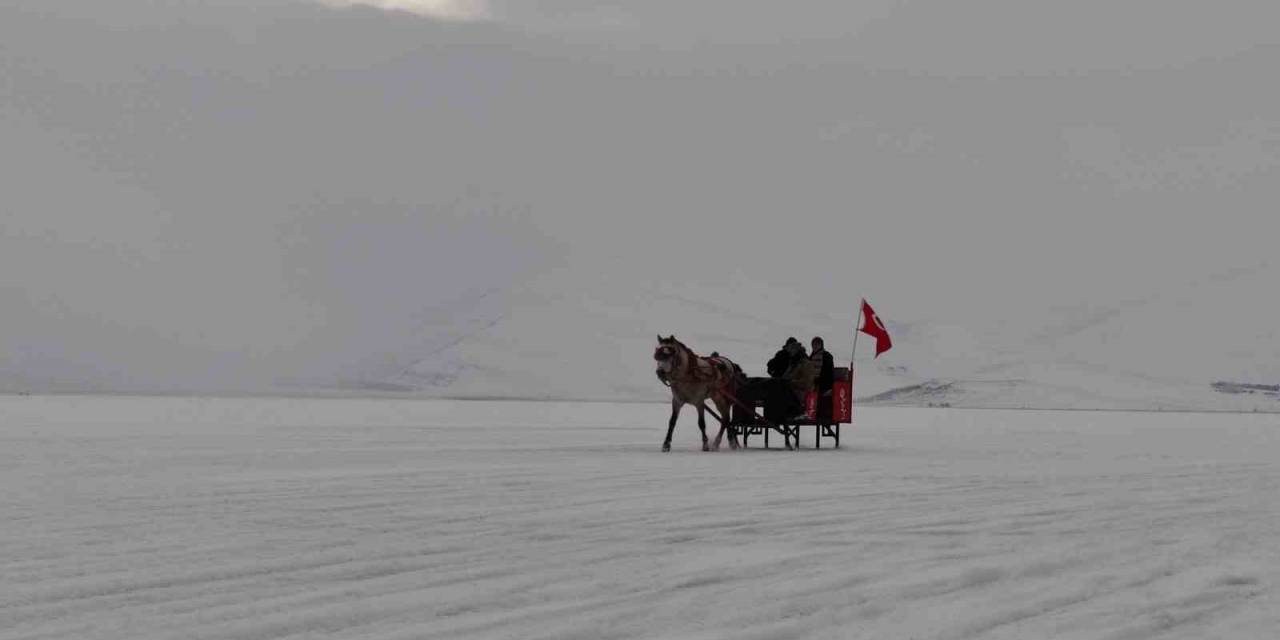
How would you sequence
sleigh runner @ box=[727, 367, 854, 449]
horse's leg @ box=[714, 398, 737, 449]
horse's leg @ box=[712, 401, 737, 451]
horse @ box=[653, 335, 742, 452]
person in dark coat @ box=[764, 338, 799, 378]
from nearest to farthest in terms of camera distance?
horse @ box=[653, 335, 742, 452] → horse's leg @ box=[712, 401, 737, 451] → horse's leg @ box=[714, 398, 737, 449] → sleigh runner @ box=[727, 367, 854, 449] → person in dark coat @ box=[764, 338, 799, 378]

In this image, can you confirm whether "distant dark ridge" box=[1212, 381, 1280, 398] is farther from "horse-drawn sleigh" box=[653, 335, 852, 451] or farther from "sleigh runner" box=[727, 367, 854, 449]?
"horse-drawn sleigh" box=[653, 335, 852, 451]

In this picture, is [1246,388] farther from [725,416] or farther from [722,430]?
[722,430]

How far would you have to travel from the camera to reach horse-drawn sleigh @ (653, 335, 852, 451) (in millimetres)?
20453

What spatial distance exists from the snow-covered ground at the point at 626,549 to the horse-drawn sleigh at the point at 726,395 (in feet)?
11.6

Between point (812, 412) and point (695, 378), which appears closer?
point (695, 378)

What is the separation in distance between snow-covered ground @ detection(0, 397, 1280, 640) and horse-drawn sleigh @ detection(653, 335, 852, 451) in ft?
11.6

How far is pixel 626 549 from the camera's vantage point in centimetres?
863

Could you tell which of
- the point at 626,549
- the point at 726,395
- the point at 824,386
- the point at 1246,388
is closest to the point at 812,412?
the point at 824,386

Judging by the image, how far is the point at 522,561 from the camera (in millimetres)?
8086

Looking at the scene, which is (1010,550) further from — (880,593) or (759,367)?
(759,367)

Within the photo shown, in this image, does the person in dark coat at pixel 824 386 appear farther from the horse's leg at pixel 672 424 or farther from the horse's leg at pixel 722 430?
the horse's leg at pixel 672 424

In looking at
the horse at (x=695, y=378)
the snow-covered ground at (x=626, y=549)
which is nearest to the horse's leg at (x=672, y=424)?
the horse at (x=695, y=378)

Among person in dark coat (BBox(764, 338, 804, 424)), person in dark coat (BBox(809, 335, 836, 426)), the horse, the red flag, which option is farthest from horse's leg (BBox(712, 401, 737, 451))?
the red flag

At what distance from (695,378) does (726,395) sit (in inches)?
28.3
